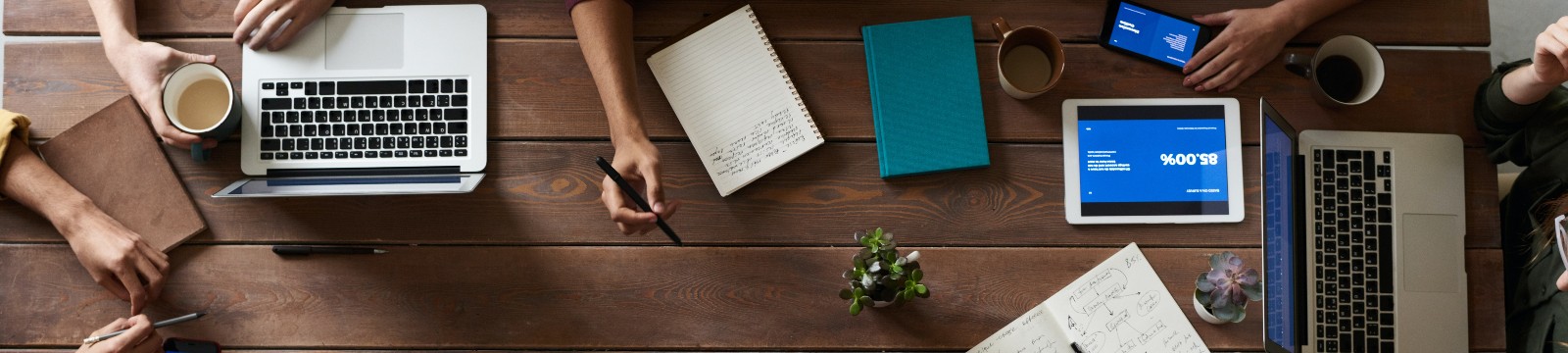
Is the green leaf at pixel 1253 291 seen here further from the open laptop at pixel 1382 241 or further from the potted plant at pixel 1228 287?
the open laptop at pixel 1382 241

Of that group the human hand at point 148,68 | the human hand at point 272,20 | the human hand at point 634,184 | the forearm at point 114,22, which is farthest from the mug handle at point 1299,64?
the forearm at point 114,22

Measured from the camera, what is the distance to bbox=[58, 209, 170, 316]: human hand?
1.12 meters

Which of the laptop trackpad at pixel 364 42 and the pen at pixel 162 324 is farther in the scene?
the laptop trackpad at pixel 364 42

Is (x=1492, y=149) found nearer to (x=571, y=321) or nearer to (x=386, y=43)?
(x=571, y=321)

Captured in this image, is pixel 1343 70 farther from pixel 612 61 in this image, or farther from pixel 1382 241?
pixel 612 61

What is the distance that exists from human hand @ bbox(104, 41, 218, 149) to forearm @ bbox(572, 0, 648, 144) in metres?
0.52

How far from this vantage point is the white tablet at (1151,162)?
1.20 metres

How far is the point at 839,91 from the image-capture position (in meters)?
1.23

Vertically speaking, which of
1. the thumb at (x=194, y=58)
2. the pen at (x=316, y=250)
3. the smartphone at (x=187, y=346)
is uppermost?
the thumb at (x=194, y=58)

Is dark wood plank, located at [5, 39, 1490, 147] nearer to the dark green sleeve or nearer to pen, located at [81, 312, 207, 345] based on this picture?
the dark green sleeve

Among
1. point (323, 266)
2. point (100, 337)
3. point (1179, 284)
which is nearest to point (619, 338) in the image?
point (323, 266)

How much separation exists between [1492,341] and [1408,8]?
0.50 meters

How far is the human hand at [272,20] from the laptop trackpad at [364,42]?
0.10 feet

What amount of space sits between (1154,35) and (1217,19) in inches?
3.6
